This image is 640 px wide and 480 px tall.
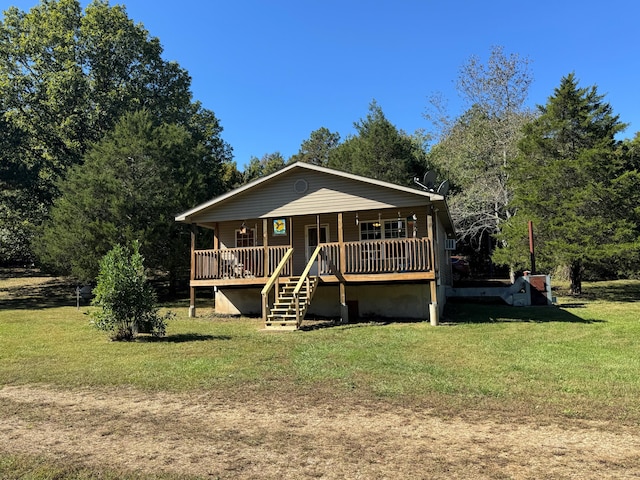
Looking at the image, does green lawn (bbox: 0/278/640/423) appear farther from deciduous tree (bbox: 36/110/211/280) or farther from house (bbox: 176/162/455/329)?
deciduous tree (bbox: 36/110/211/280)

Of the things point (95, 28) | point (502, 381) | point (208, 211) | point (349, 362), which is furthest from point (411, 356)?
point (95, 28)

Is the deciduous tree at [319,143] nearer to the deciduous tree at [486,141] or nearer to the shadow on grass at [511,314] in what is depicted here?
the deciduous tree at [486,141]

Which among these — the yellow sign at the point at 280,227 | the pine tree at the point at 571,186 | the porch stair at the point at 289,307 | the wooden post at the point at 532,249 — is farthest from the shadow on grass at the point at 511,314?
the yellow sign at the point at 280,227

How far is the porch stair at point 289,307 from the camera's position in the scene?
12.1 m

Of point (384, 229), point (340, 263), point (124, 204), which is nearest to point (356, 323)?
point (340, 263)

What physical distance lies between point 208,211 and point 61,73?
17.2m

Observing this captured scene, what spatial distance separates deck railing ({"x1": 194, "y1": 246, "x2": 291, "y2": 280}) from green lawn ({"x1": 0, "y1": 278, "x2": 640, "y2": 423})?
2.17 m

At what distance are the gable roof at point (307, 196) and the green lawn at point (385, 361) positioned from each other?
3878 millimetres

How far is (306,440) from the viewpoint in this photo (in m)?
4.23

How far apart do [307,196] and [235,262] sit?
338cm

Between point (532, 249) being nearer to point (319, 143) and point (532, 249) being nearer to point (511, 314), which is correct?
point (511, 314)

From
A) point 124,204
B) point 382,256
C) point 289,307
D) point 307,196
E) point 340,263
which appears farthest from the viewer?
point 124,204

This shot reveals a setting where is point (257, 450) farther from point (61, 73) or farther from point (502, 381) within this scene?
point (61, 73)

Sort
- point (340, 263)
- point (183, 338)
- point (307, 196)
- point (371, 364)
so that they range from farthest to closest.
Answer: point (307, 196)
point (340, 263)
point (183, 338)
point (371, 364)
